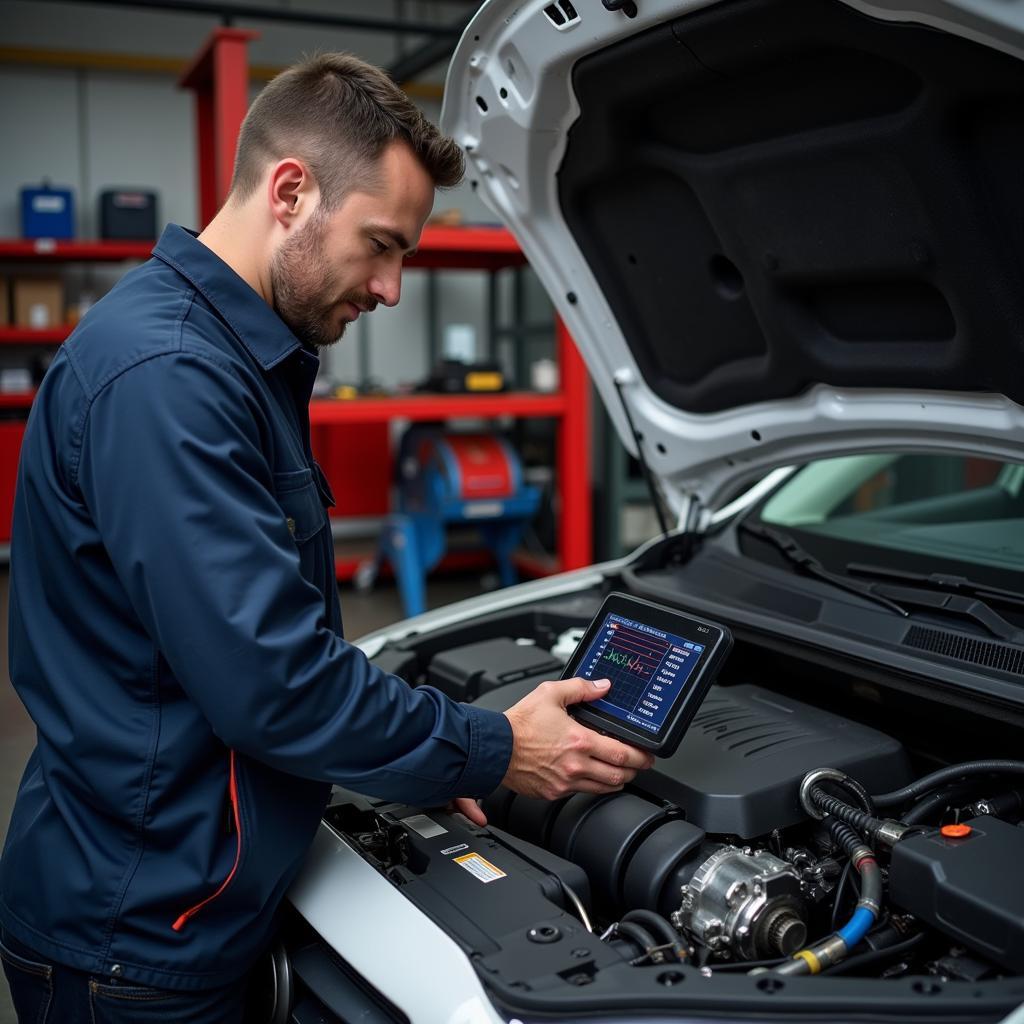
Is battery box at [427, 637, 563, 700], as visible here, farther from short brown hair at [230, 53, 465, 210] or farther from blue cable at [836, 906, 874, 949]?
short brown hair at [230, 53, 465, 210]

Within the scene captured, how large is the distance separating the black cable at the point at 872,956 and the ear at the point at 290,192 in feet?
3.58

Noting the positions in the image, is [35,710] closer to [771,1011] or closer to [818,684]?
[771,1011]

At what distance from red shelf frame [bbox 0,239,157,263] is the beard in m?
5.68

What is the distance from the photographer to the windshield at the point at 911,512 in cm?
185

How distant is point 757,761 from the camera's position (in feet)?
4.95

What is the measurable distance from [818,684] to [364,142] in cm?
112

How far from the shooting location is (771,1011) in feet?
3.50

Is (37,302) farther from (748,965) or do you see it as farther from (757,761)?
(748,965)

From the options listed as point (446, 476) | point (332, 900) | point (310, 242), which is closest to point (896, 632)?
point (332, 900)

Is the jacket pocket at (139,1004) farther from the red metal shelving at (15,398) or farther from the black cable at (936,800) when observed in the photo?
the red metal shelving at (15,398)

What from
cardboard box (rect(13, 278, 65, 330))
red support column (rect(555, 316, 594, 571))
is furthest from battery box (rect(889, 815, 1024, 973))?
cardboard box (rect(13, 278, 65, 330))

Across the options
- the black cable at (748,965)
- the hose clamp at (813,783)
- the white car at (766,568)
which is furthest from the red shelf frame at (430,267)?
the black cable at (748,965)

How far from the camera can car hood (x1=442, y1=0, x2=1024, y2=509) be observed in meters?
1.32

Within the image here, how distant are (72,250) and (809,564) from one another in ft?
19.7
